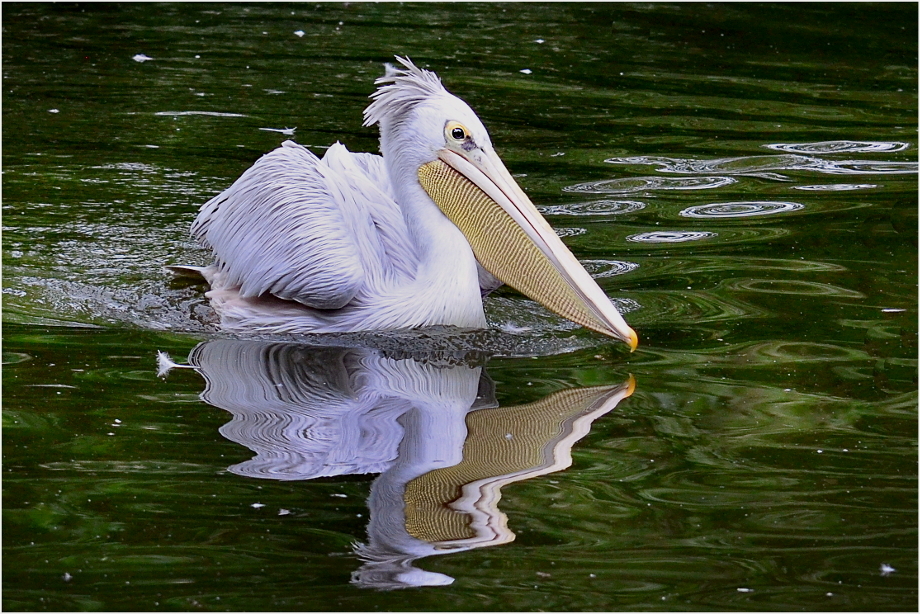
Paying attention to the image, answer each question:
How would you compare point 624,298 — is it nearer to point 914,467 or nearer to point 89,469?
point 914,467

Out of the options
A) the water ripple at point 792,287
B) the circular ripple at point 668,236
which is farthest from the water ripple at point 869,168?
the water ripple at point 792,287

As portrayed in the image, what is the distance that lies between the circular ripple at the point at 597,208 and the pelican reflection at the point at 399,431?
1.95 meters

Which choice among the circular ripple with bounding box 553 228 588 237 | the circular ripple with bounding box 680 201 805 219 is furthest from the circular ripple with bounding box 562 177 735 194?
the circular ripple with bounding box 553 228 588 237

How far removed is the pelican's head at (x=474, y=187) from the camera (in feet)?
15.1

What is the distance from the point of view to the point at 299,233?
189 inches

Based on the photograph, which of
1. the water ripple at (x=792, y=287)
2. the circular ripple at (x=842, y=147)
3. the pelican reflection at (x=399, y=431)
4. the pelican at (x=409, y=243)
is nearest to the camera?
the pelican reflection at (x=399, y=431)

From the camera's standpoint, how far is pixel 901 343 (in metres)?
4.68

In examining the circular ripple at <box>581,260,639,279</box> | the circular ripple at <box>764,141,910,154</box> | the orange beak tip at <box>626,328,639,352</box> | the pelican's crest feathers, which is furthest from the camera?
the circular ripple at <box>764,141,910,154</box>

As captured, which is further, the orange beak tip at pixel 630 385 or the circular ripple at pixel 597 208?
the circular ripple at pixel 597 208

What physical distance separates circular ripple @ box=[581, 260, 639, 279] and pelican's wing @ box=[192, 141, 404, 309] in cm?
95

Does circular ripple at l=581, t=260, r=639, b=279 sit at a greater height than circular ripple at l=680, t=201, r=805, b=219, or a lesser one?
lesser

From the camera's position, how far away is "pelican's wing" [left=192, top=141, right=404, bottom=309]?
4684 millimetres

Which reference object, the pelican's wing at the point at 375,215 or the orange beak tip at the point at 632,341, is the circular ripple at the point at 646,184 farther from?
the orange beak tip at the point at 632,341

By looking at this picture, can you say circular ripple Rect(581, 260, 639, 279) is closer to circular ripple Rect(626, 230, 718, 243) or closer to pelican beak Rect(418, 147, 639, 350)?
circular ripple Rect(626, 230, 718, 243)
